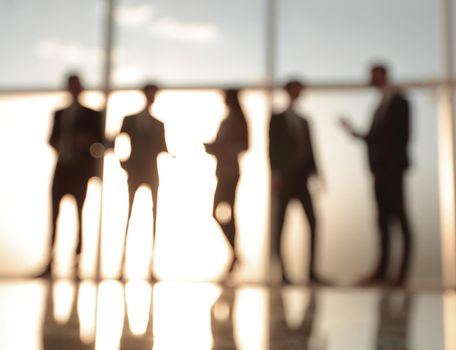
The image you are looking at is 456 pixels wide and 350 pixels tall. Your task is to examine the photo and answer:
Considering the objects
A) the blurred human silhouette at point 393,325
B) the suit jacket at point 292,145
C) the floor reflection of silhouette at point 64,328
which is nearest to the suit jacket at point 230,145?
the suit jacket at point 292,145

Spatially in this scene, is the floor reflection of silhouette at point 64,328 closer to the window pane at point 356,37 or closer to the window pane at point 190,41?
the window pane at point 190,41

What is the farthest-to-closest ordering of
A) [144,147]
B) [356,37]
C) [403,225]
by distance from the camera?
1. [356,37]
2. [144,147]
3. [403,225]

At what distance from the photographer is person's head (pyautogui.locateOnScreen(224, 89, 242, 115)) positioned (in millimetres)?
5180

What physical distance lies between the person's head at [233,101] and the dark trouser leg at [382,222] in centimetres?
123

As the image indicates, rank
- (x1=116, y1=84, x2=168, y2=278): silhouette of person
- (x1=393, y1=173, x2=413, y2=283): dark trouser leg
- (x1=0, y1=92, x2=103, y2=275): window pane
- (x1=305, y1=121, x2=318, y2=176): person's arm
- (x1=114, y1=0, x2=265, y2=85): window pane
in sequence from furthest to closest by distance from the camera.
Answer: (x1=0, y1=92, x2=103, y2=275): window pane, (x1=114, y1=0, x2=265, y2=85): window pane, (x1=305, y1=121, x2=318, y2=176): person's arm, (x1=116, y1=84, x2=168, y2=278): silhouette of person, (x1=393, y1=173, x2=413, y2=283): dark trouser leg

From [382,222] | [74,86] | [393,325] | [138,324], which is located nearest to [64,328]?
[138,324]

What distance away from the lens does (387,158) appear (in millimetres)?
4910

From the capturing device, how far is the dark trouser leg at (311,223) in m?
5.06

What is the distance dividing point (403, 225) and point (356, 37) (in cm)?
212

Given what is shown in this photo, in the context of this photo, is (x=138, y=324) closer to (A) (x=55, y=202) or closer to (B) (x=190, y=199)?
(A) (x=55, y=202)

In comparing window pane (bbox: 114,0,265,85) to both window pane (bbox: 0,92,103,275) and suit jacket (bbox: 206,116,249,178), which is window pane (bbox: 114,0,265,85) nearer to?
window pane (bbox: 0,92,103,275)

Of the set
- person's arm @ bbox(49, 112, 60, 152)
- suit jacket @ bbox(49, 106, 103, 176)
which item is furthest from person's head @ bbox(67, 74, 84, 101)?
person's arm @ bbox(49, 112, 60, 152)

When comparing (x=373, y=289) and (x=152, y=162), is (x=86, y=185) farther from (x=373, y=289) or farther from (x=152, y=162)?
(x=373, y=289)

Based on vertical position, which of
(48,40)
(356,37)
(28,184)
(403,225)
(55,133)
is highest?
(48,40)
